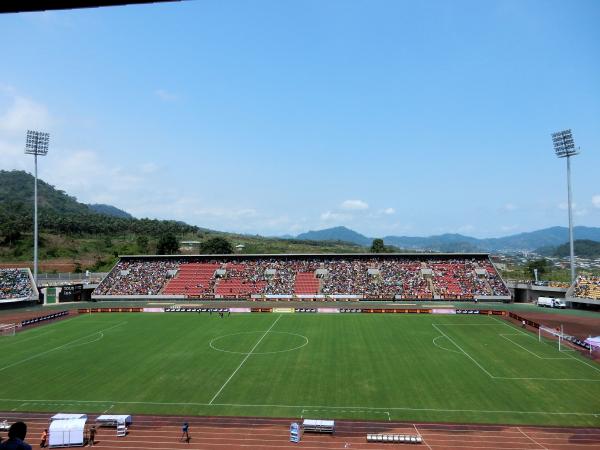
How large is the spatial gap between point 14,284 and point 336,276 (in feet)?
175

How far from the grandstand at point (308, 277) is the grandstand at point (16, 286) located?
9833 mm

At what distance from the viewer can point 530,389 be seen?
1249 inches

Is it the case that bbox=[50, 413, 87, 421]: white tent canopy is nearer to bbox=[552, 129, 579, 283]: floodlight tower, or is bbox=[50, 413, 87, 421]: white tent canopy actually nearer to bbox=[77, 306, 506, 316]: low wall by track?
bbox=[77, 306, 506, 316]: low wall by track

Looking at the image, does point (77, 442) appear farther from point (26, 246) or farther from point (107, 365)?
point (26, 246)

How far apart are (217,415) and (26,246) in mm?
109421

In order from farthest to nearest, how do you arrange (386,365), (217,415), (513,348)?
(513,348) → (386,365) → (217,415)

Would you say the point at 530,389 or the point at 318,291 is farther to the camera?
the point at 318,291

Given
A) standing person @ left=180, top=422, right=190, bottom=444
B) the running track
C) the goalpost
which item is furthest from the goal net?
the goalpost

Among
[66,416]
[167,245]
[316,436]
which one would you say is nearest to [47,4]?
[316,436]

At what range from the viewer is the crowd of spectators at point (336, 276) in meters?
76.4

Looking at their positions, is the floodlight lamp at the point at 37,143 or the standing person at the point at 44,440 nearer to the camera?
the standing person at the point at 44,440

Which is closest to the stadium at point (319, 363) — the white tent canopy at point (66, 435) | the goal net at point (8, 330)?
the goal net at point (8, 330)

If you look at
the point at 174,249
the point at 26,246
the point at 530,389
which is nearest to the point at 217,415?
the point at 530,389

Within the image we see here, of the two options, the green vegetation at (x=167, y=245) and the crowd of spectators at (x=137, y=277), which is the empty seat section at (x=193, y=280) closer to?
the crowd of spectators at (x=137, y=277)
